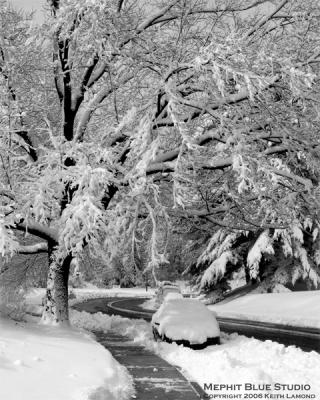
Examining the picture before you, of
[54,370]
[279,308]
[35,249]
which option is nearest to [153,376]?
[54,370]

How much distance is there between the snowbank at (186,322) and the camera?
12.7 metres

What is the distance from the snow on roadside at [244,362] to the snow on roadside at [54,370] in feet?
4.97

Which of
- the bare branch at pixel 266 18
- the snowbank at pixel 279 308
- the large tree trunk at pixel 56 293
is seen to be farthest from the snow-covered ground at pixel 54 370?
the snowbank at pixel 279 308

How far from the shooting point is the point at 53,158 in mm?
12180

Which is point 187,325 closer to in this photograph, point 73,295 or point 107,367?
point 107,367

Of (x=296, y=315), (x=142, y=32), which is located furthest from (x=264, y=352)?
(x=296, y=315)

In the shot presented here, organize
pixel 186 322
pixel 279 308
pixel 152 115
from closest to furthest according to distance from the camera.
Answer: pixel 152 115 < pixel 186 322 < pixel 279 308

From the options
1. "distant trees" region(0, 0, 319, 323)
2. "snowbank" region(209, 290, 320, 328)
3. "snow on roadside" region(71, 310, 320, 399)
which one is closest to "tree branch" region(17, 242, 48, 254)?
"distant trees" region(0, 0, 319, 323)

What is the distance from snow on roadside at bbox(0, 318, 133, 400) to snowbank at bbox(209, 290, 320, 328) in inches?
496

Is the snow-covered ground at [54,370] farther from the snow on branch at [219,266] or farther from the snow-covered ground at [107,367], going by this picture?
the snow on branch at [219,266]

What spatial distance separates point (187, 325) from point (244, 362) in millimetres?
2938

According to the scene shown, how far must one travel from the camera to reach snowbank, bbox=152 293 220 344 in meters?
12.7

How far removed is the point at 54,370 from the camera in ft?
26.0

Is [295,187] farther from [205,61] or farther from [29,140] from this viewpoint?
[29,140]
